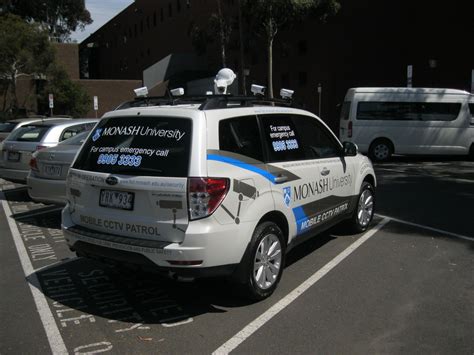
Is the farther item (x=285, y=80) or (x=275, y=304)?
(x=285, y=80)

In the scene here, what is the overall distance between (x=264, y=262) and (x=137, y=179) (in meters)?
1.38

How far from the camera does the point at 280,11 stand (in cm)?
2755

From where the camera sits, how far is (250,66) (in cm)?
4116

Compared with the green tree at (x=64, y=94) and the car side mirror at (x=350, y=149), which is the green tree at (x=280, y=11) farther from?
the car side mirror at (x=350, y=149)

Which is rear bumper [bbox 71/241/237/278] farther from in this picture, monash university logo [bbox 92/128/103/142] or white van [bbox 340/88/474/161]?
white van [bbox 340/88/474/161]

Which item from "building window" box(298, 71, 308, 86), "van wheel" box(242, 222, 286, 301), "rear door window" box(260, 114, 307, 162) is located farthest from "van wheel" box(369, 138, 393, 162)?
"building window" box(298, 71, 308, 86)

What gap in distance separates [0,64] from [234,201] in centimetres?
3666

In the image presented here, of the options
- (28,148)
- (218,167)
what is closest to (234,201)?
(218,167)

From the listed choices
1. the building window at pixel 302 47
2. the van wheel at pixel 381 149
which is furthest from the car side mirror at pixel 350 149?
the building window at pixel 302 47

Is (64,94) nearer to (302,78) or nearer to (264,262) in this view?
(302,78)

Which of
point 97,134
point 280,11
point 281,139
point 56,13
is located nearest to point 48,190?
point 97,134

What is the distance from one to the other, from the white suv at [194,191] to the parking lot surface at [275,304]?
1.47 ft

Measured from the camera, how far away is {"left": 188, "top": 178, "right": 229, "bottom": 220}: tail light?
4.12 metres

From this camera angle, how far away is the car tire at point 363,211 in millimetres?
6977
